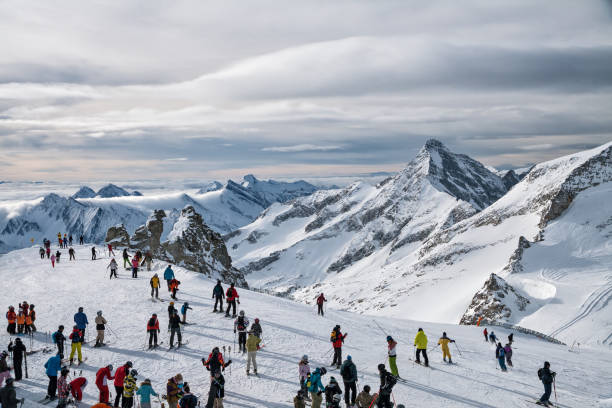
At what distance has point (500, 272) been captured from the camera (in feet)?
365

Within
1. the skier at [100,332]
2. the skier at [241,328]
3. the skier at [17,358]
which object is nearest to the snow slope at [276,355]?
the skier at [17,358]

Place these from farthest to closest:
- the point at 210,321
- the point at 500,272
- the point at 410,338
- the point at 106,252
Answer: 1. the point at 500,272
2. the point at 106,252
3. the point at 410,338
4. the point at 210,321

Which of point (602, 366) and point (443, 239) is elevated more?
point (602, 366)

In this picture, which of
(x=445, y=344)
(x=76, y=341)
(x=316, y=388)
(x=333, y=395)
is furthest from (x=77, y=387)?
(x=445, y=344)

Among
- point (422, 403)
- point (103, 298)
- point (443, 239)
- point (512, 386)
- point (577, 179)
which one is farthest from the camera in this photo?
point (443, 239)

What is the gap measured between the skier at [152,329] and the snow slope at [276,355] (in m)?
0.78

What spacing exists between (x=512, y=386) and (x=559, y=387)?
163 inches

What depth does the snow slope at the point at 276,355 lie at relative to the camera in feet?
62.8

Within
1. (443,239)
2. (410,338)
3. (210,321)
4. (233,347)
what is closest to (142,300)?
(210,321)

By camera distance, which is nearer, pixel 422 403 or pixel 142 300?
pixel 422 403

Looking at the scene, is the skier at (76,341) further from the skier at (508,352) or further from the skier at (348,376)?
the skier at (508,352)

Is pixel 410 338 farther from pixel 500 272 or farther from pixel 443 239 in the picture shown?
pixel 443 239

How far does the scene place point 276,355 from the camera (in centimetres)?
2322

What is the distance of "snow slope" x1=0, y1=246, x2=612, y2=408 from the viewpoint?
19.2m
